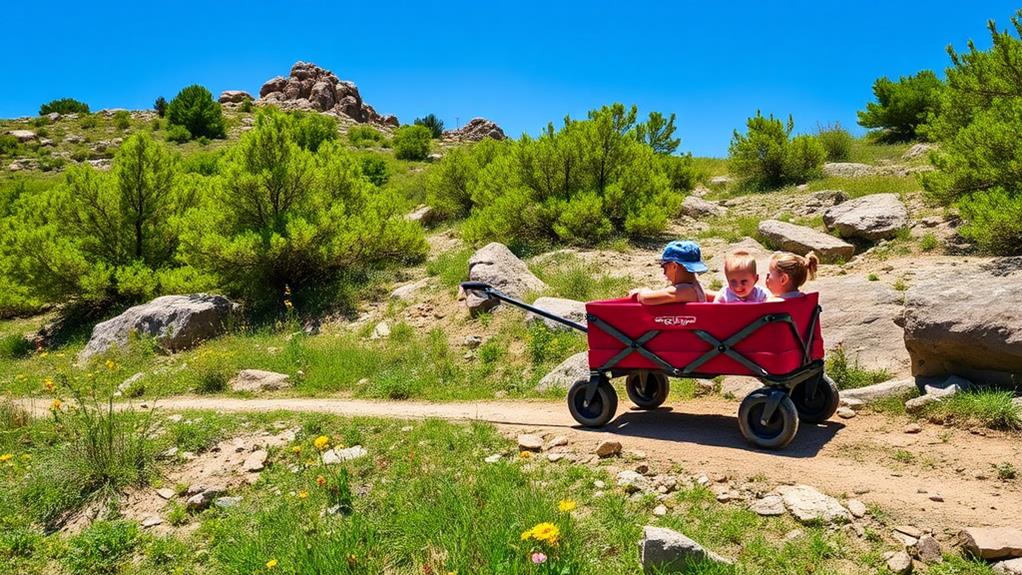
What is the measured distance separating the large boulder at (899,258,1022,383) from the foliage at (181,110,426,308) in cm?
1210

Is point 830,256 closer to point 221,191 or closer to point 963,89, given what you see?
point 963,89

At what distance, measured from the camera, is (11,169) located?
121ft

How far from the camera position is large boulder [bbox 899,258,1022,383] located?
18.7 ft

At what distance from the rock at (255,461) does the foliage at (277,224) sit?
9.00 meters

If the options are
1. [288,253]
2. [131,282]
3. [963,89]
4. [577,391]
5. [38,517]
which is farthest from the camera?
[131,282]

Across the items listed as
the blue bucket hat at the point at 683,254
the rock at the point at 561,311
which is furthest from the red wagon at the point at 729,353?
the rock at the point at 561,311

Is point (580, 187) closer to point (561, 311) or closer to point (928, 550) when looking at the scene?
point (561, 311)

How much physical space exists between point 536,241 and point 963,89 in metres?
A: 9.24

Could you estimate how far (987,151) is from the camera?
11078 millimetres

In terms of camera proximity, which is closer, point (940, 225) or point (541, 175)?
point (940, 225)

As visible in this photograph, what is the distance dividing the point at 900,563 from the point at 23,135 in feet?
175

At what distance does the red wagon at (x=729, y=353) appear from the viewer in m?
5.27

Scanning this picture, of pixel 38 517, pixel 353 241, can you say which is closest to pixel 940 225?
pixel 353 241

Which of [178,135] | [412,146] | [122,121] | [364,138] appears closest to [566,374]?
[412,146]
